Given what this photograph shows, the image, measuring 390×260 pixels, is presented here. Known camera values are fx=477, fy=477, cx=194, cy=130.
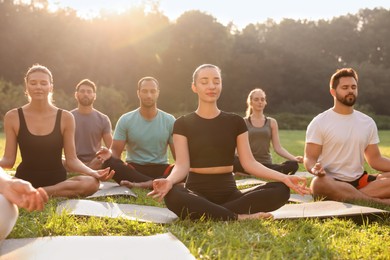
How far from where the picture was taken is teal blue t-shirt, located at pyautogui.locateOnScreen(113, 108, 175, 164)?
6.36m

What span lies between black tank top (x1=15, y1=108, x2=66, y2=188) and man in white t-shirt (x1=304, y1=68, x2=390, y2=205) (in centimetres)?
266

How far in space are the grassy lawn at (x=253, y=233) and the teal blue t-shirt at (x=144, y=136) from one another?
2.41m

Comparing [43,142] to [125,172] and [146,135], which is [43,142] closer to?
[125,172]

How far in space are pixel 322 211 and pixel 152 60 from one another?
91.7 ft

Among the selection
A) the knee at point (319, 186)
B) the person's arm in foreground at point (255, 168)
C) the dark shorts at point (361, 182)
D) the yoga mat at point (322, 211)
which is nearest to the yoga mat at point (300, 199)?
the knee at point (319, 186)

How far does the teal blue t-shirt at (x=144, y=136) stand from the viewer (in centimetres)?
636

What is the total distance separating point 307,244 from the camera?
122 inches

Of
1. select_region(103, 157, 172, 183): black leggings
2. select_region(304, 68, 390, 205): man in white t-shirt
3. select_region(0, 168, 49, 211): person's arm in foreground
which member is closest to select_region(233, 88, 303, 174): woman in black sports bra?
select_region(103, 157, 172, 183): black leggings

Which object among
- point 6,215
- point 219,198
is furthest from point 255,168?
point 6,215

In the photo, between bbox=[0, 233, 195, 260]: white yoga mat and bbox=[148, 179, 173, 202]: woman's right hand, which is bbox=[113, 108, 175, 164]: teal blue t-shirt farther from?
bbox=[0, 233, 195, 260]: white yoga mat

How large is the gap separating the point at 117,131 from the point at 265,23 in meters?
53.1

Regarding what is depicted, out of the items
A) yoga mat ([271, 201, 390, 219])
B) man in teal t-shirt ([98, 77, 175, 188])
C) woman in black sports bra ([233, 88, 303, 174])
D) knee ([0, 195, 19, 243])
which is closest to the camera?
knee ([0, 195, 19, 243])

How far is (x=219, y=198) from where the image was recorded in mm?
4121

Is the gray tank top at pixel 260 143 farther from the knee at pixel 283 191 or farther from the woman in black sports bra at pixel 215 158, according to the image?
the knee at pixel 283 191
